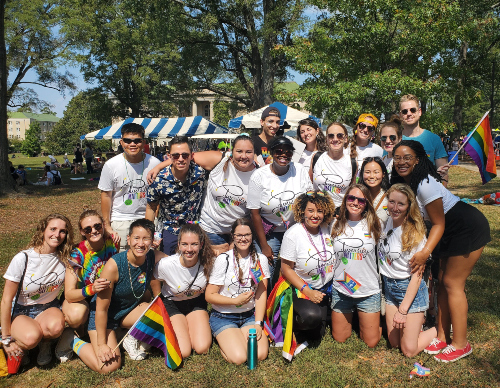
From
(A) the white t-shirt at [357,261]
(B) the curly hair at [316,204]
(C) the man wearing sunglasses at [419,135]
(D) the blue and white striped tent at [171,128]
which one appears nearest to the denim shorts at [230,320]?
(A) the white t-shirt at [357,261]

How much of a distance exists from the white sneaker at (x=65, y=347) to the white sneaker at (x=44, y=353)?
7 centimetres

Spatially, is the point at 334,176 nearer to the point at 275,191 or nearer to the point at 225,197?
the point at 275,191

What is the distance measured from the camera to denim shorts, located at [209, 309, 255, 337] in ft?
13.2

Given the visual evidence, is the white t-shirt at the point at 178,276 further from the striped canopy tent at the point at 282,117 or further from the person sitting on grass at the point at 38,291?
the striped canopy tent at the point at 282,117

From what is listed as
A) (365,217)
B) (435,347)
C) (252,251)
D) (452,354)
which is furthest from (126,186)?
(452,354)

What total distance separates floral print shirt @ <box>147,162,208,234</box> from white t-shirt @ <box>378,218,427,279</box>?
1988mm

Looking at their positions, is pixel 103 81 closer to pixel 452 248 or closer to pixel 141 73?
pixel 141 73

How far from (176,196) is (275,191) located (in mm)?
1057

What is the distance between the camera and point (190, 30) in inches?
787

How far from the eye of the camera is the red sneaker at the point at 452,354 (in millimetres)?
3668

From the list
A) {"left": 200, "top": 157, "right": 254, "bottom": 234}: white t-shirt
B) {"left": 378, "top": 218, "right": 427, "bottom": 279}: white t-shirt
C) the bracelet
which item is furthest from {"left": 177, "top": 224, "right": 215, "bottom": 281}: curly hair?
{"left": 378, "top": 218, "right": 427, "bottom": 279}: white t-shirt

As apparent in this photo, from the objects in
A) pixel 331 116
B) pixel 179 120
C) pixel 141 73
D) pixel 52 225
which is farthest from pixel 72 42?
pixel 52 225

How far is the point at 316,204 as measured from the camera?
3932 mm

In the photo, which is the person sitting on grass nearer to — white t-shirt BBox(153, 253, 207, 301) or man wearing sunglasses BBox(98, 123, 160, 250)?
man wearing sunglasses BBox(98, 123, 160, 250)
